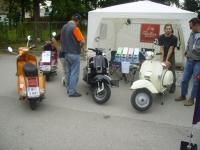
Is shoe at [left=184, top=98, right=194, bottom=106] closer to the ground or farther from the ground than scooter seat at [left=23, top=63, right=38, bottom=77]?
closer to the ground

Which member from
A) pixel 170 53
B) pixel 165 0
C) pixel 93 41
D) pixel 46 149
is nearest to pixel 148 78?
pixel 170 53

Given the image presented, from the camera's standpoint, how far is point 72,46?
7.06 metres

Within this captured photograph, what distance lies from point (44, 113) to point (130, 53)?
12.5 feet

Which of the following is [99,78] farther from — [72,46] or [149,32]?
[149,32]

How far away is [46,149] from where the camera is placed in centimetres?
457

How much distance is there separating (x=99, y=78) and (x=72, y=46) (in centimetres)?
95

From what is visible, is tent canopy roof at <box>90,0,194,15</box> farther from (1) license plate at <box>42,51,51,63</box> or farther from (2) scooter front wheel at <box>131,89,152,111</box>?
(2) scooter front wheel at <box>131,89,152,111</box>

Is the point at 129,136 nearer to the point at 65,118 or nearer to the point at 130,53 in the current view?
the point at 65,118

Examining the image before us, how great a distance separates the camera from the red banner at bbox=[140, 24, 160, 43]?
1136cm

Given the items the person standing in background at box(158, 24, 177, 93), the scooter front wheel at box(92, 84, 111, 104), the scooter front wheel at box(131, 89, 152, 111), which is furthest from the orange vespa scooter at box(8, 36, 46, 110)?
the person standing in background at box(158, 24, 177, 93)

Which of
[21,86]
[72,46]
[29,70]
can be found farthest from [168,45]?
[21,86]

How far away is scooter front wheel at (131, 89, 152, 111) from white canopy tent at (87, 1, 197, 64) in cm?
338

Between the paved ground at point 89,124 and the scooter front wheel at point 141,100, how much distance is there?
0.14 m

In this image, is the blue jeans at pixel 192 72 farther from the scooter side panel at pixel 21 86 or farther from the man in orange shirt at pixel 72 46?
the scooter side panel at pixel 21 86
